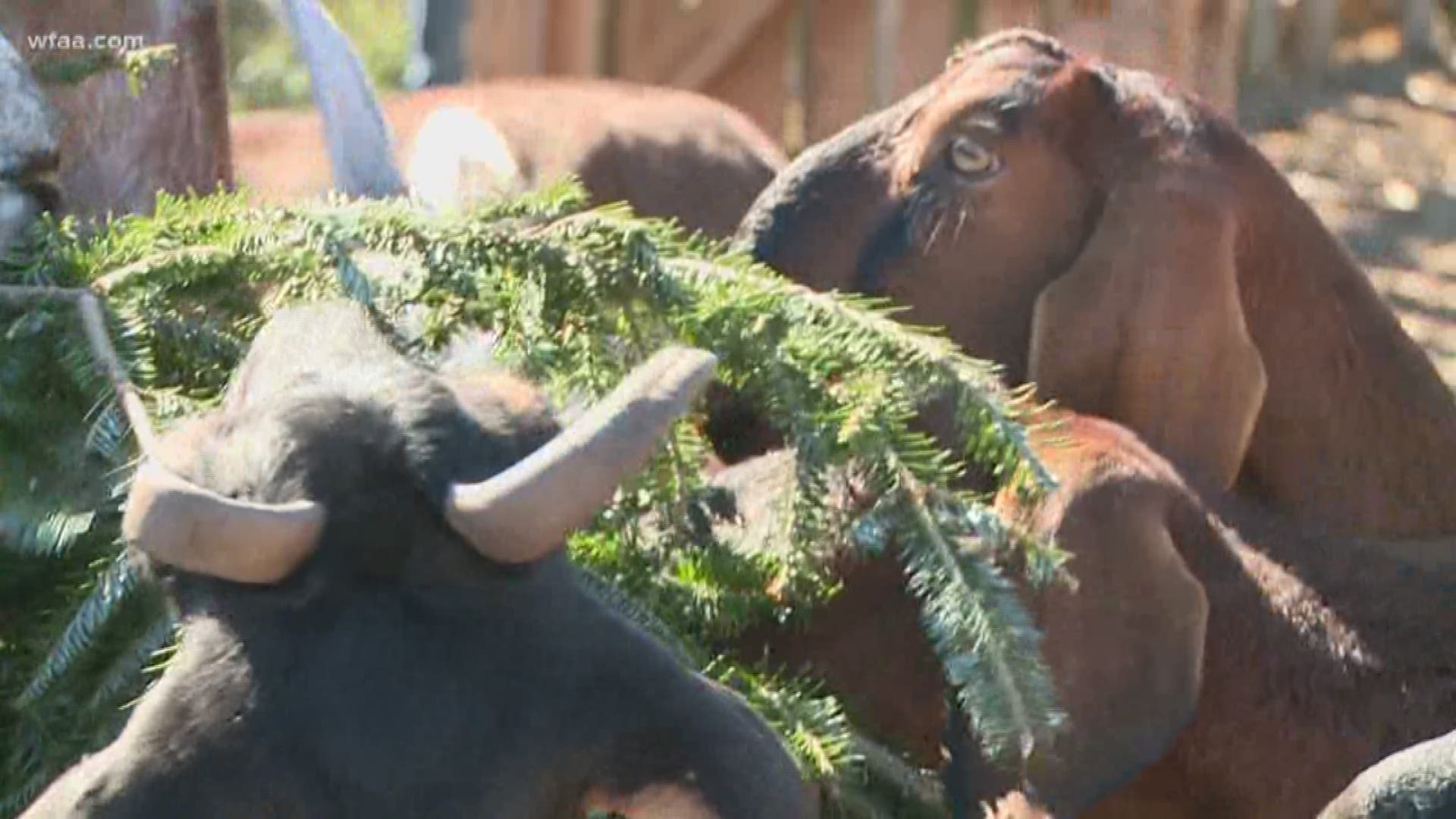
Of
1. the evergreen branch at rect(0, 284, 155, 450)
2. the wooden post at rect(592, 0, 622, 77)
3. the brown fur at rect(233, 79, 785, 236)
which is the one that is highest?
the evergreen branch at rect(0, 284, 155, 450)

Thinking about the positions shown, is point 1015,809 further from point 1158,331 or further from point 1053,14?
point 1053,14

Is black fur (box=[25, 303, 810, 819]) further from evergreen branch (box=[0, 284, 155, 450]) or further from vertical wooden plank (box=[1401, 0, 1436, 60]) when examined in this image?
vertical wooden plank (box=[1401, 0, 1436, 60])

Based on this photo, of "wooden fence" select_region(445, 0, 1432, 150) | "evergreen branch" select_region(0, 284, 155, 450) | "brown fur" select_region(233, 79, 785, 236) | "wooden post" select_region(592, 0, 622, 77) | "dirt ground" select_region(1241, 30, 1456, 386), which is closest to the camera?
"evergreen branch" select_region(0, 284, 155, 450)

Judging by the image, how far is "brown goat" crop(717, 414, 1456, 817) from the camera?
360 cm

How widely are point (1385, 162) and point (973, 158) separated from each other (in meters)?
6.84

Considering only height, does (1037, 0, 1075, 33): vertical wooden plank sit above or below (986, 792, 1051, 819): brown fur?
below

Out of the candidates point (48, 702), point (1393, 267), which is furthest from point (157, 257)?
point (1393, 267)

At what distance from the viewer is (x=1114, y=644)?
3635 mm

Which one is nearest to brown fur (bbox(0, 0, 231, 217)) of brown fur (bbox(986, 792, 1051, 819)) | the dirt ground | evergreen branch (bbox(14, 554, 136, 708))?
evergreen branch (bbox(14, 554, 136, 708))

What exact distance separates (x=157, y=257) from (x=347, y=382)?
70 centimetres

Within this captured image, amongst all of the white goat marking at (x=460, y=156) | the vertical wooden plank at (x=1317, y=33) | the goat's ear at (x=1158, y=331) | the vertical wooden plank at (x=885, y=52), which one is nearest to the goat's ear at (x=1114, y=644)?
the goat's ear at (x=1158, y=331)

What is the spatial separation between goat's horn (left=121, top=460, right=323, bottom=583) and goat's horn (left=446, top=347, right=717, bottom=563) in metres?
0.13

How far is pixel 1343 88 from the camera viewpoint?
12.0 metres

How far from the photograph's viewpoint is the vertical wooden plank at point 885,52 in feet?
27.7
